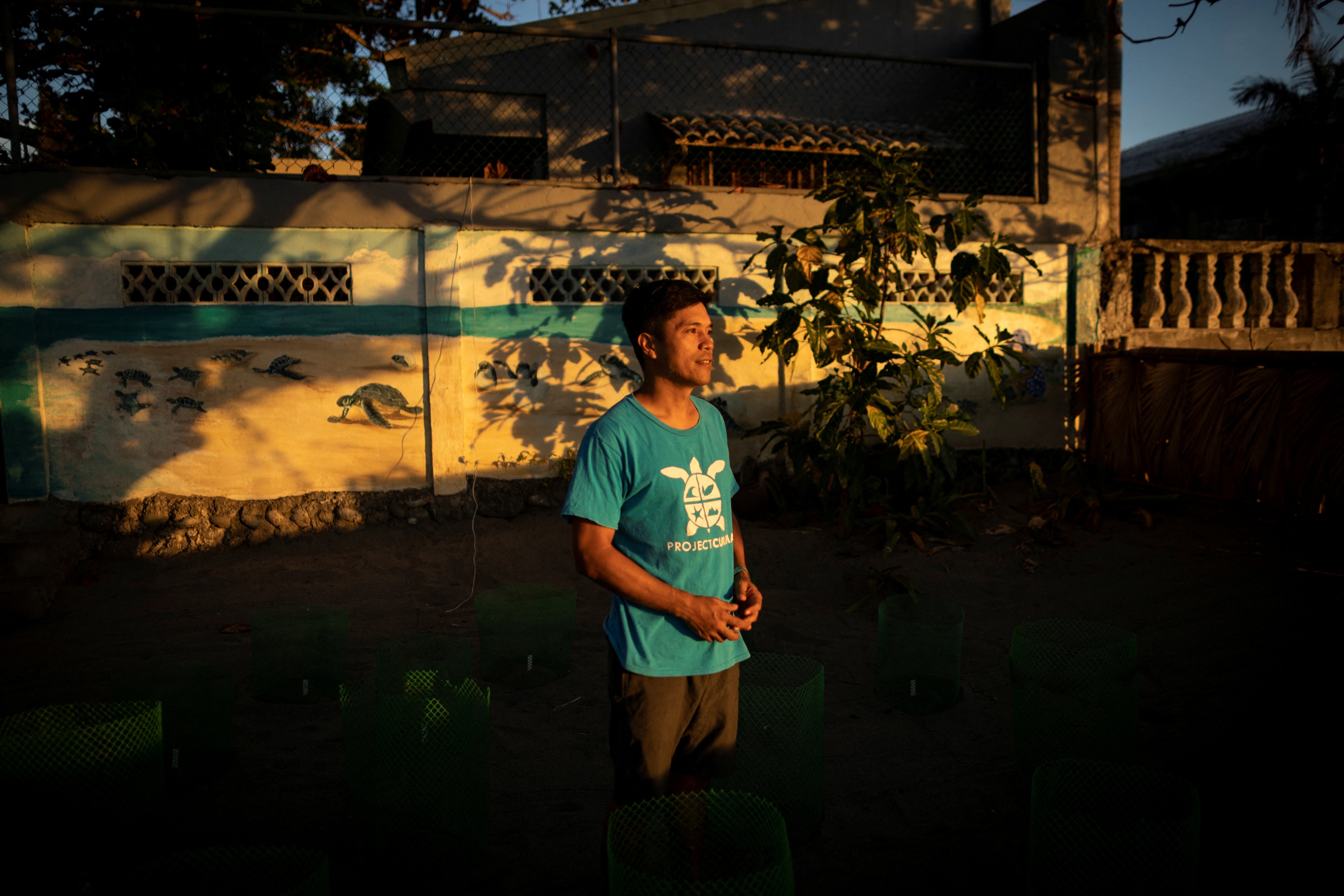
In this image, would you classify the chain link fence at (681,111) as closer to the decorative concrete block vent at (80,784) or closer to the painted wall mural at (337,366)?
the painted wall mural at (337,366)

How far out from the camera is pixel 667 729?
222cm

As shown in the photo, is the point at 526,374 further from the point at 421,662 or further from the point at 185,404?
the point at 421,662

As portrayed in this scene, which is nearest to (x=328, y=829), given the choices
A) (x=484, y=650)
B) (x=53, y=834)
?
(x=53, y=834)

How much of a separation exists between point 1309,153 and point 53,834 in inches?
772

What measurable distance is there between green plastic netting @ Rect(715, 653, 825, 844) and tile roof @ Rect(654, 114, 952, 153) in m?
7.66

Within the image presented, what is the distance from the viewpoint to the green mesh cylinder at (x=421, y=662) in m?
3.23

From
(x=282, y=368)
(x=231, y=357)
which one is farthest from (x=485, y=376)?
(x=231, y=357)

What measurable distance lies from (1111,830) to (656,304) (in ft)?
6.27

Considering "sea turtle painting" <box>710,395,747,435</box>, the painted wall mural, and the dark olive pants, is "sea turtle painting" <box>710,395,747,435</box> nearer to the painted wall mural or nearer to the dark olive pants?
the painted wall mural

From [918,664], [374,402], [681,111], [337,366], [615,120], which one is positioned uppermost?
[681,111]

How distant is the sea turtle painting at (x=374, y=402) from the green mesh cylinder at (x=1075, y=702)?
5.12m

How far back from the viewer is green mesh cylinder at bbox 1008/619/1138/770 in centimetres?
317

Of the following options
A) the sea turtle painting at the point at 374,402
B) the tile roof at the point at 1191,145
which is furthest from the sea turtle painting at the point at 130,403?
the tile roof at the point at 1191,145

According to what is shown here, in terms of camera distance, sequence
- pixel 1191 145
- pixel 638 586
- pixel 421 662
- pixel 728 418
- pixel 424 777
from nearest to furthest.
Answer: pixel 638 586 → pixel 424 777 → pixel 421 662 → pixel 728 418 → pixel 1191 145
